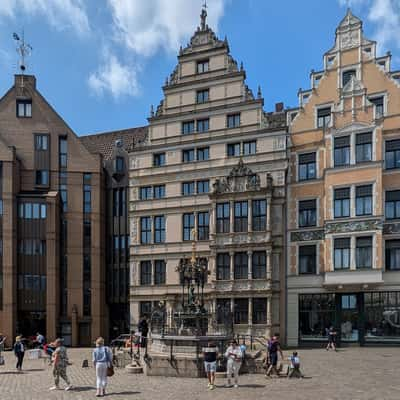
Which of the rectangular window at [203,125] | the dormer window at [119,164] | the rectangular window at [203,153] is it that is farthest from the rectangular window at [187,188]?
the dormer window at [119,164]

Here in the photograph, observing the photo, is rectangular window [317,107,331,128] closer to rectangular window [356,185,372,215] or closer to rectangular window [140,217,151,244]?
rectangular window [356,185,372,215]

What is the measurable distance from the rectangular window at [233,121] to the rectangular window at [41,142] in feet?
52.4

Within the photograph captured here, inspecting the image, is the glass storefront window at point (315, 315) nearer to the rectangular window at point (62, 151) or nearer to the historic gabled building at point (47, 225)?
the historic gabled building at point (47, 225)

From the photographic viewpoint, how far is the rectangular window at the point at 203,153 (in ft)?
128

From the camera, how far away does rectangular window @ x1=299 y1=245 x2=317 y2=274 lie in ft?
116

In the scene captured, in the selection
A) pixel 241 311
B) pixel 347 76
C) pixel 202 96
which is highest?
pixel 347 76

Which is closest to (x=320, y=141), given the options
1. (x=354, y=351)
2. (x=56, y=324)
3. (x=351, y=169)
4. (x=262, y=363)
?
(x=351, y=169)

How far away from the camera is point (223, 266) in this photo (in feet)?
120

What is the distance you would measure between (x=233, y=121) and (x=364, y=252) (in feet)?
42.8

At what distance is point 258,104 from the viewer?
37.4 metres

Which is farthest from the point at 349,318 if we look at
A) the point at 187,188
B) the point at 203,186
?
the point at 187,188

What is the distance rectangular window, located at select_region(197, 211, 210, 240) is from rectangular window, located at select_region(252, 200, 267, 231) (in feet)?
12.4

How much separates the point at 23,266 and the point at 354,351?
25876 millimetres

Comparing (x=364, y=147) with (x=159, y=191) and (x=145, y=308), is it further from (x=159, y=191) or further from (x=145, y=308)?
(x=145, y=308)
